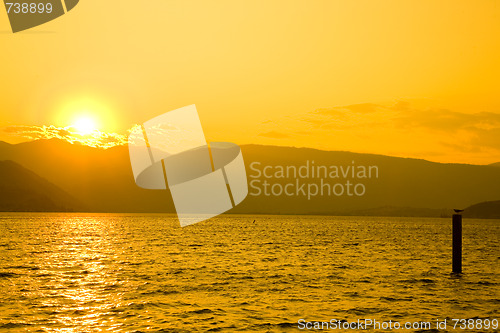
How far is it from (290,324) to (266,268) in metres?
24.9

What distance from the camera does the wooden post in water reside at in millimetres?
46000

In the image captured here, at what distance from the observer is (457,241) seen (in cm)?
4647

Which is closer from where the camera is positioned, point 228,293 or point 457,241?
point 228,293

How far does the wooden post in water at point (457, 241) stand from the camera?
46000mm

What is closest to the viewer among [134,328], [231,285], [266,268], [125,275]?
[134,328]

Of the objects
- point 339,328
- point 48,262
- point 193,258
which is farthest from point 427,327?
point 48,262

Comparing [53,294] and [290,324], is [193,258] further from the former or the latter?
[290,324]

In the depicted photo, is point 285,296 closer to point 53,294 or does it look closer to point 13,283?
point 53,294

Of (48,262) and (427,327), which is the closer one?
(427,327)

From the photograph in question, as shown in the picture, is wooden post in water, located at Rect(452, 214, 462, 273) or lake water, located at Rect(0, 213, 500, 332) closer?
lake water, located at Rect(0, 213, 500, 332)

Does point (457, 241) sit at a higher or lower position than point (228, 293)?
higher

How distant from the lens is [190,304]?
3117cm

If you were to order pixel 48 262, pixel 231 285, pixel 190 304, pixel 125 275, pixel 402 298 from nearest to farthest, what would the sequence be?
pixel 190 304
pixel 402 298
pixel 231 285
pixel 125 275
pixel 48 262

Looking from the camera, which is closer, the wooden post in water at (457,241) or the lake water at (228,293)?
the lake water at (228,293)
